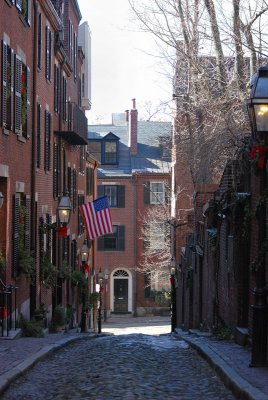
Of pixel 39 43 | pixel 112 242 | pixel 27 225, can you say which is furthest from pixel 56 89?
pixel 112 242

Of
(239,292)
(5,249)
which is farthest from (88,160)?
(239,292)

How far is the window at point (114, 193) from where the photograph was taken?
174 ft

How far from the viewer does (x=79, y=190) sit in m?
36.9

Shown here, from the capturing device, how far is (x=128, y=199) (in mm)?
53250

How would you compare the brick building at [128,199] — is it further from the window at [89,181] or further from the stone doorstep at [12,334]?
the stone doorstep at [12,334]

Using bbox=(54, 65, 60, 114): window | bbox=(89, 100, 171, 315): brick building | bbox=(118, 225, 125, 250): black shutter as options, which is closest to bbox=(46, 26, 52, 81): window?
bbox=(54, 65, 60, 114): window

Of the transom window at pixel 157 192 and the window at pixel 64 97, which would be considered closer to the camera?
the window at pixel 64 97

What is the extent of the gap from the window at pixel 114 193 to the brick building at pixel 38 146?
57.5ft

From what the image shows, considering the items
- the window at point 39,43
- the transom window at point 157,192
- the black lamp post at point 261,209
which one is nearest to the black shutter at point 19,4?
the window at point 39,43

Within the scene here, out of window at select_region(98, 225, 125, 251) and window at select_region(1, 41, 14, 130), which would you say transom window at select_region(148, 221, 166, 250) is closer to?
window at select_region(98, 225, 125, 251)

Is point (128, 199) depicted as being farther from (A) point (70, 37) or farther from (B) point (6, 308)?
(B) point (6, 308)

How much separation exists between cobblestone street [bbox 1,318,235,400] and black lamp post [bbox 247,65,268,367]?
66 centimetres

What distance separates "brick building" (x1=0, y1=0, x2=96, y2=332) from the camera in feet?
58.6

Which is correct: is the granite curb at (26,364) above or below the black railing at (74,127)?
below
